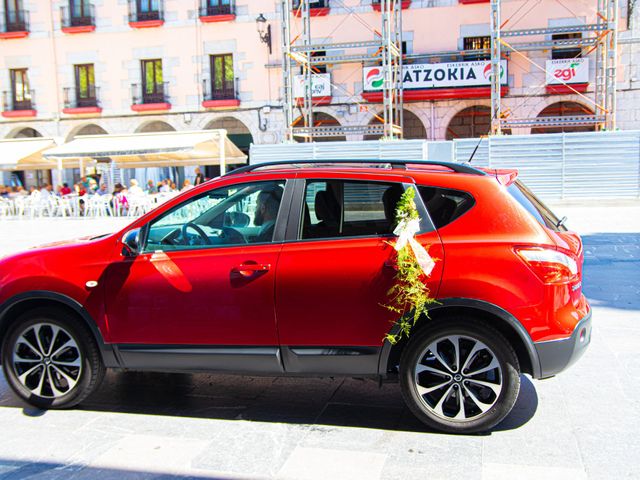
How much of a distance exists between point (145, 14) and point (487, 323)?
26966 mm

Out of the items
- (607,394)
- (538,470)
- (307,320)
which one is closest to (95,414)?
(307,320)

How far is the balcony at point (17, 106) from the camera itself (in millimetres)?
28828

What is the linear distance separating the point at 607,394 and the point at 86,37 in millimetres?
28167

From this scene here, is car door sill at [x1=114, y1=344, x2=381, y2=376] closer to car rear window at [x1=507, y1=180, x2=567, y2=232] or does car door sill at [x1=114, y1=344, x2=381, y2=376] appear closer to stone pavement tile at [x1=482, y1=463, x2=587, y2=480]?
stone pavement tile at [x1=482, y1=463, x2=587, y2=480]

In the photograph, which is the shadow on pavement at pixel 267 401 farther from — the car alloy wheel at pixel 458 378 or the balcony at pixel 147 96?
the balcony at pixel 147 96

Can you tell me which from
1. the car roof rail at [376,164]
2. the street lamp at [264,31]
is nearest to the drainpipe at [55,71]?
the street lamp at [264,31]

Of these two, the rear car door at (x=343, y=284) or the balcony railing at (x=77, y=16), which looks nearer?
the rear car door at (x=343, y=284)

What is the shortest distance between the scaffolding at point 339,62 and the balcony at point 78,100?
28.8 feet

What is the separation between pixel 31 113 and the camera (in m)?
28.8

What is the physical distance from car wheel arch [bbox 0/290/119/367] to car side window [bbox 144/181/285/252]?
1.99 feet

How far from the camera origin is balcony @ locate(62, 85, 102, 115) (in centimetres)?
2838

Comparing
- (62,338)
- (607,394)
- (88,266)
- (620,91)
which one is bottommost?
(607,394)

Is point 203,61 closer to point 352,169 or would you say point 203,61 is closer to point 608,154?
point 608,154

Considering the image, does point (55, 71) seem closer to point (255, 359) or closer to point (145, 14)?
point (145, 14)
